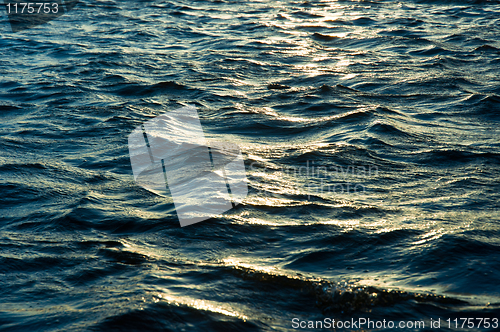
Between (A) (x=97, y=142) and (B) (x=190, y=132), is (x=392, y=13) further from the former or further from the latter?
(A) (x=97, y=142)

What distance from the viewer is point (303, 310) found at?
311cm

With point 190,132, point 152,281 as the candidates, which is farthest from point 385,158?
point 152,281

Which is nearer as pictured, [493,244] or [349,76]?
[493,244]

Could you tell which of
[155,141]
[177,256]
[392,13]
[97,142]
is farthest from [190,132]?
[392,13]

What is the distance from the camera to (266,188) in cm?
479

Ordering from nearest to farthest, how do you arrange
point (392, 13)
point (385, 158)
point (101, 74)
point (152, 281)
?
1. point (152, 281)
2. point (385, 158)
3. point (101, 74)
4. point (392, 13)

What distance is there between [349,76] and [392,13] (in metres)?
5.91

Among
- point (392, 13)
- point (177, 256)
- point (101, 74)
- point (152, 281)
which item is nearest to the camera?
point (152, 281)

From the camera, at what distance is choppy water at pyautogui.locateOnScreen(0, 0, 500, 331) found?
3.17m

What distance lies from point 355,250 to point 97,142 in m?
3.67

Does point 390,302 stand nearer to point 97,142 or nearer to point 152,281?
point 152,281

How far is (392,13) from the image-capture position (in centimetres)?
1333

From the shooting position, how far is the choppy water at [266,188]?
3168 millimetres

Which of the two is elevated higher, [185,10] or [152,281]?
[185,10]
